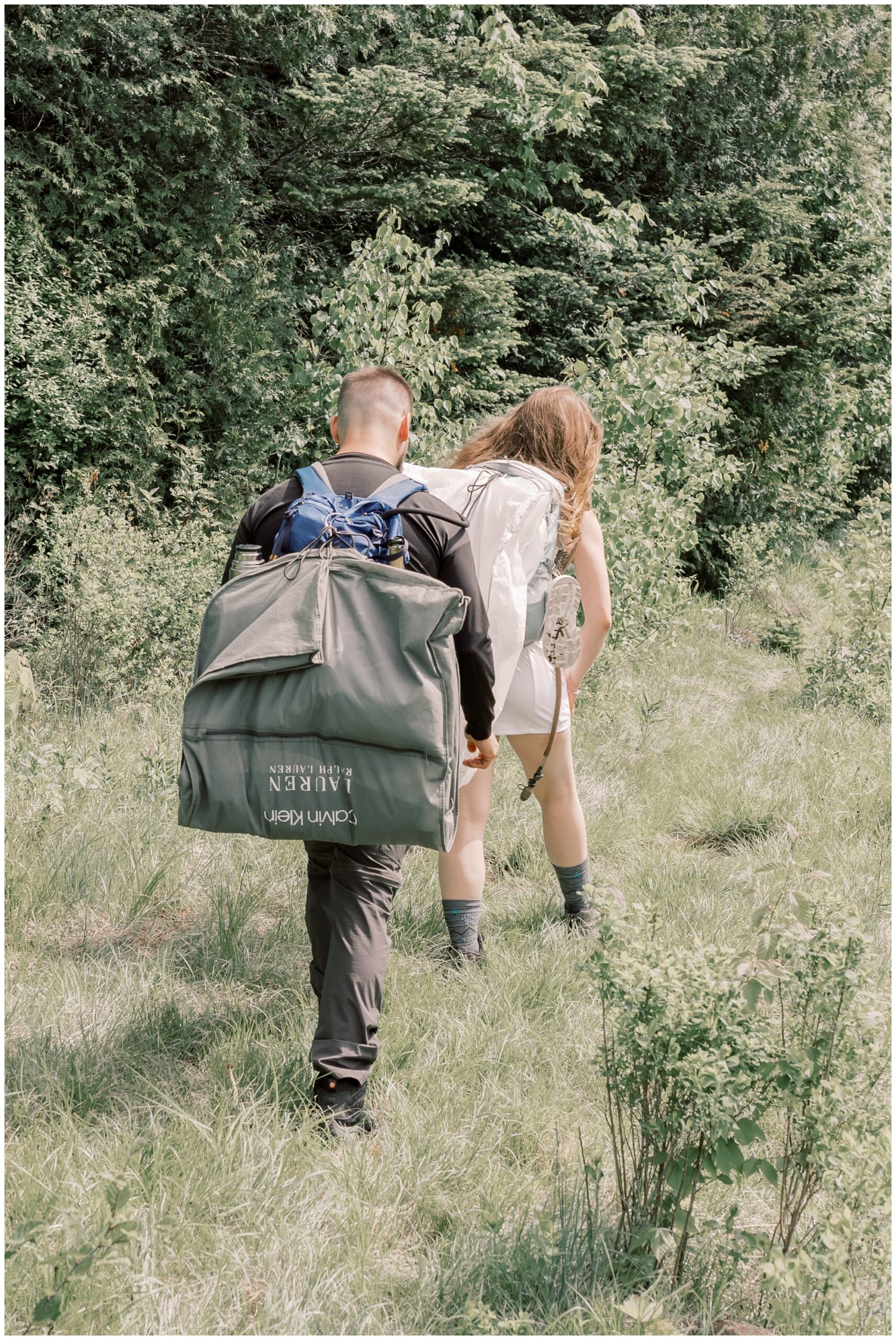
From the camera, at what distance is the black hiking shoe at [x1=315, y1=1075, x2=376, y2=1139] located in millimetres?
2195

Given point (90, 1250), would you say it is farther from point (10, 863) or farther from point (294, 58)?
point (294, 58)

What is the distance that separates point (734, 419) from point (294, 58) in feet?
17.9

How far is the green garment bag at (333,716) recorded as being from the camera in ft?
6.63

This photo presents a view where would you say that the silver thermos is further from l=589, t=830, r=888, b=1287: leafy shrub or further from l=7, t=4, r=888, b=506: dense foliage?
l=7, t=4, r=888, b=506: dense foliage

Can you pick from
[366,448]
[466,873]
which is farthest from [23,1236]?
[366,448]

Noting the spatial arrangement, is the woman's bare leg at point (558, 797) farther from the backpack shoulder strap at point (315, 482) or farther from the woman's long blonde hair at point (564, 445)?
the backpack shoulder strap at point (315, 482)

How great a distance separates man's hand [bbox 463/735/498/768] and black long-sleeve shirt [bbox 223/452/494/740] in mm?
162

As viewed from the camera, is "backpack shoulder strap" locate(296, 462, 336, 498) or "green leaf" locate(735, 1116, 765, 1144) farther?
"backpack shoulder strap" locate(296, 462, 336, 498)

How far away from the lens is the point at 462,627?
2215 mm

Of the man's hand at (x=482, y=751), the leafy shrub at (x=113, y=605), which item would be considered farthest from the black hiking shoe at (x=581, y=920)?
the leafy shrub at (x=113, y=605)

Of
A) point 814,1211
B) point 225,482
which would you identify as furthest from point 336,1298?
point 225,482

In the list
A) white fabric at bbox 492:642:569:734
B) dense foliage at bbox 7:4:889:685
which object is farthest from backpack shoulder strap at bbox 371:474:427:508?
dense foliage at bbox 7:4:889:685

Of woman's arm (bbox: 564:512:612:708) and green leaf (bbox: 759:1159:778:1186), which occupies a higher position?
woman's arm (bbox: 564:512:612:708)

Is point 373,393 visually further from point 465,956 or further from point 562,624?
point 465,956
